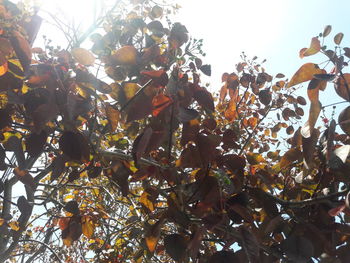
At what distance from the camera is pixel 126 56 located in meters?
0.98

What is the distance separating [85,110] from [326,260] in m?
0.85

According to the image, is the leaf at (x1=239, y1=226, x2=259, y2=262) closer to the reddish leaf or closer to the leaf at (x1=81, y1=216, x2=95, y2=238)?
the reddish leaf

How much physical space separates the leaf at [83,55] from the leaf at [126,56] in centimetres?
10

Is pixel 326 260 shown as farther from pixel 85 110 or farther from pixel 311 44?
pixel 85 110

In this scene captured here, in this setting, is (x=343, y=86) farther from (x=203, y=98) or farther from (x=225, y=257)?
(x=225, y=257)

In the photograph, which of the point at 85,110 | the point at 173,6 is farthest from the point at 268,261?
the point at 173,6

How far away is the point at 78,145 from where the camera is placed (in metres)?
1.02

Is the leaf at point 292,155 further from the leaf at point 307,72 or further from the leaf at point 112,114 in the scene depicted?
the leaf at point 112,114

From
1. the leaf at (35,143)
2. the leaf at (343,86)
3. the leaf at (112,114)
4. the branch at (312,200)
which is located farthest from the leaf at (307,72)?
the leaf at (35,143)

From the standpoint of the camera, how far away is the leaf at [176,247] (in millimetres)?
1084

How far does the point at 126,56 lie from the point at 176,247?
2.12ft

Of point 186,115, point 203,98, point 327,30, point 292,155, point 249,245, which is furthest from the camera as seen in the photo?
point 327,30

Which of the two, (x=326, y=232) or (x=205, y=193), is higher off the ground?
(x=205, y=193)

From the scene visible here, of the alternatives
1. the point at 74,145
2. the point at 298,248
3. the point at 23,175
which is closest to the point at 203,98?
the point at 74,145
